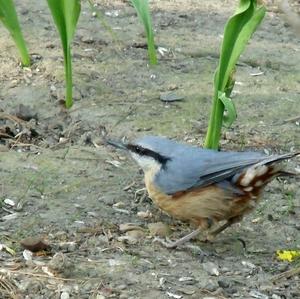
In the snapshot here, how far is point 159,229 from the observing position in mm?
4395

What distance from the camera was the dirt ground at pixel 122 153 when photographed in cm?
395

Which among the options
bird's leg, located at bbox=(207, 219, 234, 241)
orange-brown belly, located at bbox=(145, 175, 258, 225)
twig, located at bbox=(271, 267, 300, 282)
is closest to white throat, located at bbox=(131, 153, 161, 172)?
orange-brown belly, located at bbox=(145, 175, 258, 225)

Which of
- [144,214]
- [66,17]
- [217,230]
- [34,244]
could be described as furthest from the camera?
[66,17]

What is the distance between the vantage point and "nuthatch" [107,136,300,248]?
13.5ft

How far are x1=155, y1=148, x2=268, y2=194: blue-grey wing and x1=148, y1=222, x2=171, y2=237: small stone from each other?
0.22 m

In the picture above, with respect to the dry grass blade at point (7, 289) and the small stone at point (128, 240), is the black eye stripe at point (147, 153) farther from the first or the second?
the dry grass blade at point (7, 289)

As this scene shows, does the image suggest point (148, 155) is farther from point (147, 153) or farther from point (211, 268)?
point (211, 268)

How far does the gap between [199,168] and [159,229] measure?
387mm

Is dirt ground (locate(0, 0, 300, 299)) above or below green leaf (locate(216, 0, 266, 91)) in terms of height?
below

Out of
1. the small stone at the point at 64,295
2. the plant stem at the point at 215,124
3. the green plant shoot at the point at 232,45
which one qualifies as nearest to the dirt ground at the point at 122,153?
the small stone at the point at 64,295

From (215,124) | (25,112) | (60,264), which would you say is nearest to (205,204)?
(215,124)

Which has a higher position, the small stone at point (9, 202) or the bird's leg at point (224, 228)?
the small stone at point (9, 202)

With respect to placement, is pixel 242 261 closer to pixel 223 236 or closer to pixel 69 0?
pixel 223 236

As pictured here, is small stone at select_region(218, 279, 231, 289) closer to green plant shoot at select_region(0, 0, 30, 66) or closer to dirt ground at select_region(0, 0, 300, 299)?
dirt ground at select_region(0, 0, 300, 299)
